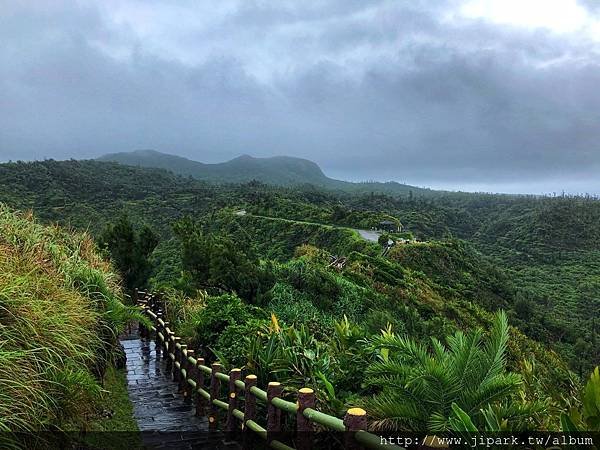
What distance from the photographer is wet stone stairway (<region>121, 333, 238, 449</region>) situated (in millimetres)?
5074

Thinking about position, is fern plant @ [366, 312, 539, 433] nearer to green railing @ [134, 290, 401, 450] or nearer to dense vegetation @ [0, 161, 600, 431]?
dense vegetation @ [0, 161, 600, 431]

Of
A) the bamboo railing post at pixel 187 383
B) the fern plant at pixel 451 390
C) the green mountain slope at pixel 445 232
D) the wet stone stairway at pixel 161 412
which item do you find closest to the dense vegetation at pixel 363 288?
the fern plant at pixel 451 390

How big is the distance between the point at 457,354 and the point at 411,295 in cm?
2363

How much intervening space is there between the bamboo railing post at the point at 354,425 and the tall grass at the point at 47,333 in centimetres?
208

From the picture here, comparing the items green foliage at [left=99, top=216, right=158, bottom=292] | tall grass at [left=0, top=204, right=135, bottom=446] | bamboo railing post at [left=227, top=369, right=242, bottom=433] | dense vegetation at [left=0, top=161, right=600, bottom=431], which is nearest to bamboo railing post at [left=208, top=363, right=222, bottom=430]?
dense vegetation at [left=0, top=161, right=600, bottom=431]

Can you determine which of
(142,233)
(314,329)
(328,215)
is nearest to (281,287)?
(142,233)

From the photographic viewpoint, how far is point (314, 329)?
790 cm

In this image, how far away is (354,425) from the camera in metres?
2.94

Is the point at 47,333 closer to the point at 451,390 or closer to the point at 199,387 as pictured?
the point at 199,387

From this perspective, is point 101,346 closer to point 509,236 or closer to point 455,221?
point 509,236

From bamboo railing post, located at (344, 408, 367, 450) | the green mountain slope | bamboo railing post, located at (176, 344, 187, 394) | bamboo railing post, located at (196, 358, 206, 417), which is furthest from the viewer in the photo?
the green mountain slope

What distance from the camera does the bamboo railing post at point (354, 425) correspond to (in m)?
2.93

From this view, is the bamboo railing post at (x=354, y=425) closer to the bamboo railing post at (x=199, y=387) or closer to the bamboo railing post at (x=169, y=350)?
the bamboo railing post at (x=199, y=387)

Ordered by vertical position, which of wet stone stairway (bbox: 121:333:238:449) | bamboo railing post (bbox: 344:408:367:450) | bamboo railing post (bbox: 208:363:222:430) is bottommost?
wet stone stairway (bbox: 121:333:238:449)
